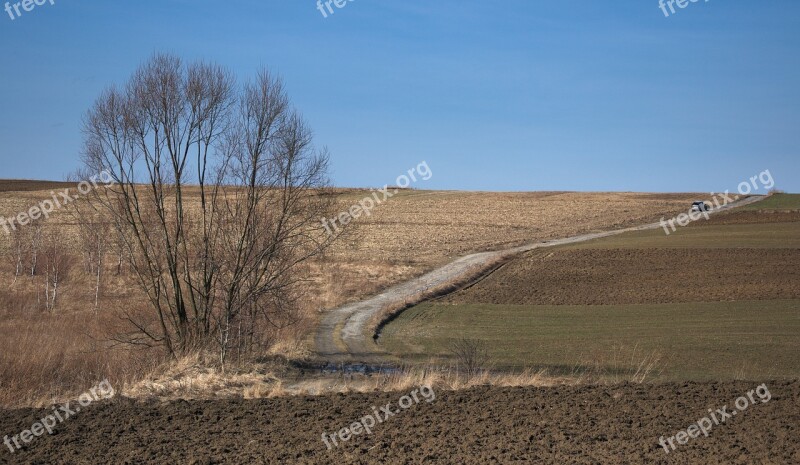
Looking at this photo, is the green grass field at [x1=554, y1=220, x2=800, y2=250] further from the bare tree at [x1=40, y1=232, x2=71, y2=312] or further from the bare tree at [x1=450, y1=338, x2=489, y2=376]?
the bare tree at [x1=40, y1=232, x2=71, y2=312]

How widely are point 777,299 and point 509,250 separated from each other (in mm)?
23202

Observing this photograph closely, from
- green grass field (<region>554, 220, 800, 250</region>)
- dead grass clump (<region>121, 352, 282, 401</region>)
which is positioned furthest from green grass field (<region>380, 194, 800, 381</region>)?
green grass field (<region>554, 220, 800, 250</region>)

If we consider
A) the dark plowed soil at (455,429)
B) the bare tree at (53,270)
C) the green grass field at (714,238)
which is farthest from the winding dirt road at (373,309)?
the bare tree at (53,270)

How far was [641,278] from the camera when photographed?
42.6 metres

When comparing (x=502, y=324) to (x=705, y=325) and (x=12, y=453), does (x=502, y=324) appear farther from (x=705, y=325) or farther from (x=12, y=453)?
(x=12, y=453)

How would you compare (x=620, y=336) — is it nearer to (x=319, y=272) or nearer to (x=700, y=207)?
(x=319, y=272)

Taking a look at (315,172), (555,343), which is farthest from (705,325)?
(315,172)

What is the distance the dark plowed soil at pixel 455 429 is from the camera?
10.7 m

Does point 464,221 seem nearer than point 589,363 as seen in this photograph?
No

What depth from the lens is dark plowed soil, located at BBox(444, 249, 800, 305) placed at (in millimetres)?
37594

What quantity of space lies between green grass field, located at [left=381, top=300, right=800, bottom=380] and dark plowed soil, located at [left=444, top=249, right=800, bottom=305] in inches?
86.0

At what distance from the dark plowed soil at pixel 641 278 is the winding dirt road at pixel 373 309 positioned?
1793 mm

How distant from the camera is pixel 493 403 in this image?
14.3m

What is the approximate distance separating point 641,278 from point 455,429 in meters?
32.7
